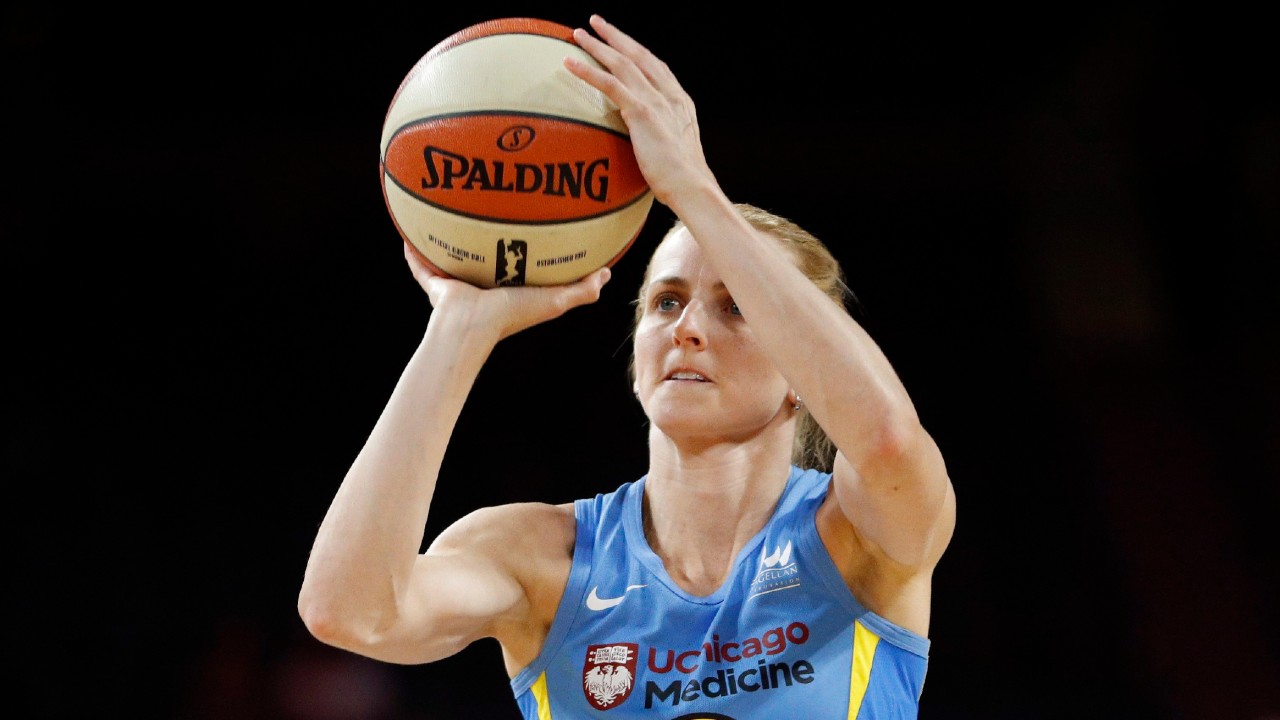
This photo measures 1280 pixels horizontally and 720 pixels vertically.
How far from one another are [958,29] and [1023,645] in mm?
4144

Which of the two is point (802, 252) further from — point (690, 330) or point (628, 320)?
point (628, 320)

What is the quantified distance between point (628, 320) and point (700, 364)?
504cm

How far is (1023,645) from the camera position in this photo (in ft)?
20.3

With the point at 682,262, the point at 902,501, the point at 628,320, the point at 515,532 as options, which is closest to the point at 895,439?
the point at 902,501

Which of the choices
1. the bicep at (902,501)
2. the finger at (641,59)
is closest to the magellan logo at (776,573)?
the bicep at (902,501)

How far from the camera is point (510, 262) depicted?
2.20 meters

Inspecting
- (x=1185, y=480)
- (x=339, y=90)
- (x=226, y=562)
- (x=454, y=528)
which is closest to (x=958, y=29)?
(x=1185, y=480)

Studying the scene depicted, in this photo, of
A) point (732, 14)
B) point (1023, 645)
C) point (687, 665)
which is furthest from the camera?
point (732, 14)

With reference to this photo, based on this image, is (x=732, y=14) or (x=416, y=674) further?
(x=732, y=14)

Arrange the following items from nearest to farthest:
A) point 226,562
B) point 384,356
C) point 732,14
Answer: point 226,562
point 384,356
point 732,14

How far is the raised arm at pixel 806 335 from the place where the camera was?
1986mm

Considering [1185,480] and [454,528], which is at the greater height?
[1185,480]

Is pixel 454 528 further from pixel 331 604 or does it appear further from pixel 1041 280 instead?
pixel 1041 280

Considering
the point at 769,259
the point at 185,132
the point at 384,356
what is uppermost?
the point at 185,132
